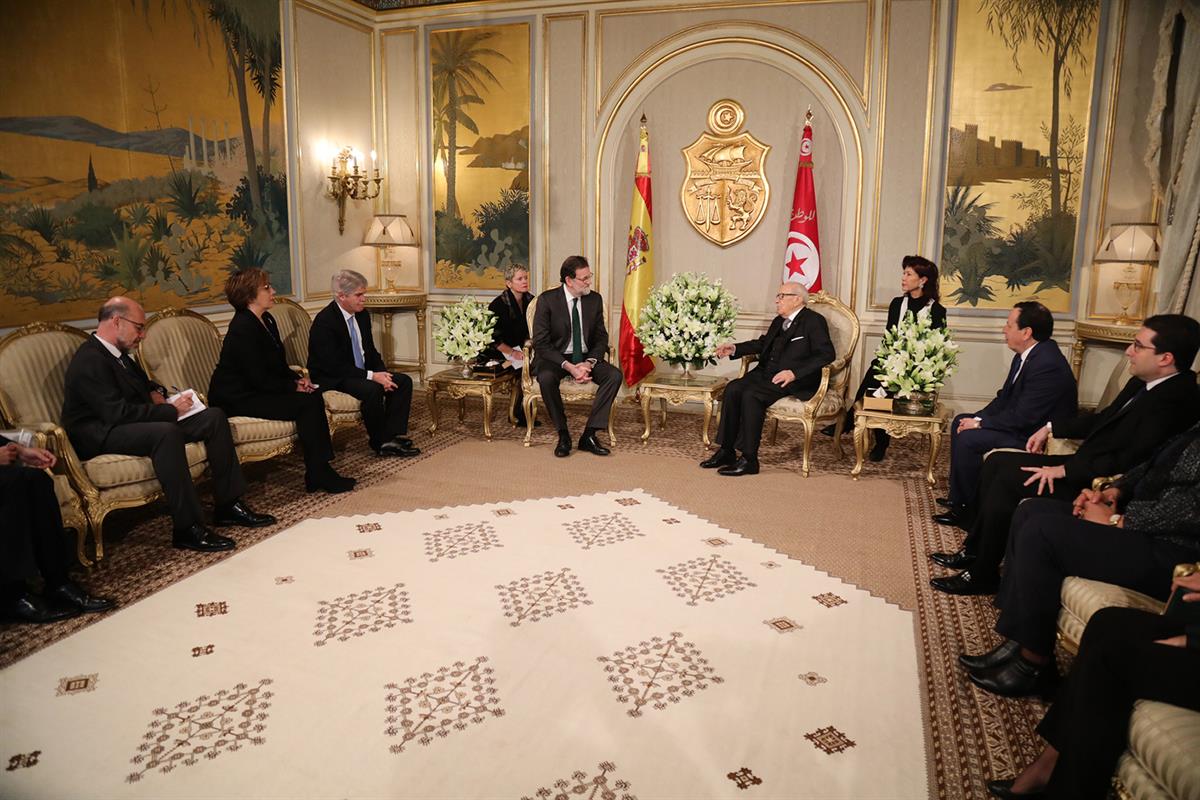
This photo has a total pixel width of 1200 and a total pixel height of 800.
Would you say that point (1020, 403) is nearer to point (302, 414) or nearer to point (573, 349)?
point (573, 349)

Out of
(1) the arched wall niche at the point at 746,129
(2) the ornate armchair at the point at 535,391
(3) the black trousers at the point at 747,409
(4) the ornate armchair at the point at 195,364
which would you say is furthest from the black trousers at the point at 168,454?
(1) the arched wall niche at the point at 746,129

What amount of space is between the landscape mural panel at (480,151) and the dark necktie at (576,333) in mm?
1998

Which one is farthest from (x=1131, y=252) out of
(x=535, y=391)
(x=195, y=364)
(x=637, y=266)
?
(x=195, y=364)

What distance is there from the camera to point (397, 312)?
375 inches

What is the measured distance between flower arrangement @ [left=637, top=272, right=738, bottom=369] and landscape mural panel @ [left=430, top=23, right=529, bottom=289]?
2572 mm

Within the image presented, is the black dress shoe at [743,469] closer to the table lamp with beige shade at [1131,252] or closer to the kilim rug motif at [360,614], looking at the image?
the kilim rug motif at [360,614]

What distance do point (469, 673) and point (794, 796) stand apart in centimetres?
141

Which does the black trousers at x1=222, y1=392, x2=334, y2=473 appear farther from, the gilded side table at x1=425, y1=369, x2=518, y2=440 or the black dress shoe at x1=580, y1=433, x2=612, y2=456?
the black dress shoe at x1=580, y1=433, x2=612, y2=456

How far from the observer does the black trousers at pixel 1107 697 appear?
2.38 m

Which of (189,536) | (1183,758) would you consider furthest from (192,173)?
(1183,758)

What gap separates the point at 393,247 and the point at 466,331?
2.71 m

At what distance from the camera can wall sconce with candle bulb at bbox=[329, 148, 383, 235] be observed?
28.4ft

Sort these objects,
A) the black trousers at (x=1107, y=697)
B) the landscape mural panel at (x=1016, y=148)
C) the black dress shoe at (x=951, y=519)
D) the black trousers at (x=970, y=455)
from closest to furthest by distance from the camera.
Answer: the black trousers at (x=1107, y=697) → the black trousers at (x=970, y=455) → the black dress shoe at (x=951, y=519) → the landscape mural panel at (x=1016, y=148)

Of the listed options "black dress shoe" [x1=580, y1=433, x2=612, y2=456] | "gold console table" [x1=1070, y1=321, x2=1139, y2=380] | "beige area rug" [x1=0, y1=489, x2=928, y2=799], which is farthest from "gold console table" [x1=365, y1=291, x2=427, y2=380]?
"gold console table" [x1=1070, y1=321, x2=1139, y2=380]
